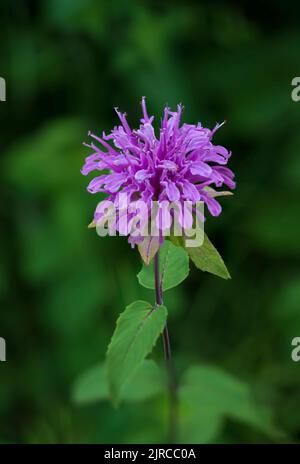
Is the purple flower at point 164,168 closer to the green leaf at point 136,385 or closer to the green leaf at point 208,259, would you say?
the green leaf at point 208,259

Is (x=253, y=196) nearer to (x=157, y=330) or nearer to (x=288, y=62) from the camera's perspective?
(x=288, y=62)

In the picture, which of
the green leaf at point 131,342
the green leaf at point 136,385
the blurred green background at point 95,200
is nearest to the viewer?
the green leaf at point 131,342

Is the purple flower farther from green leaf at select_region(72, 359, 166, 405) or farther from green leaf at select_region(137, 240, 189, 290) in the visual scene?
green leaf at select_region(72, 359, 166, 405)

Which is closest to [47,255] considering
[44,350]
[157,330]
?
[44,350]

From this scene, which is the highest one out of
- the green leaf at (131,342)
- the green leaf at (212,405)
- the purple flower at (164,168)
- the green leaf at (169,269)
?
the purple flower at (164,168)

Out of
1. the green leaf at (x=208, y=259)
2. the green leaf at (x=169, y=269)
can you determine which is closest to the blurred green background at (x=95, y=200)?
the green leaf at (x=169, y=269)

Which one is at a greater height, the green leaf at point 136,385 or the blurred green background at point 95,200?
the blurred green background at point 95,200
